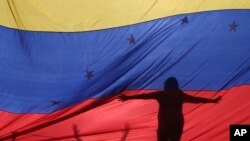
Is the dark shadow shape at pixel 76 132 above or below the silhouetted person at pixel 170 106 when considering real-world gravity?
below

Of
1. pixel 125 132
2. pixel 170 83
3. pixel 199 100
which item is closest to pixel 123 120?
pixel 125 132

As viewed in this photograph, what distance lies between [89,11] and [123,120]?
109 cm

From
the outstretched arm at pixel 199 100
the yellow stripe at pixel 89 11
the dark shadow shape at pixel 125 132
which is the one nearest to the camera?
the dark shadow shape at pixel 125 132

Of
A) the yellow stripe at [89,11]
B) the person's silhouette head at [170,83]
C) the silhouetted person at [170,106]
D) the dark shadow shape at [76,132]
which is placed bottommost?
the dark shadow shape at [76,132]

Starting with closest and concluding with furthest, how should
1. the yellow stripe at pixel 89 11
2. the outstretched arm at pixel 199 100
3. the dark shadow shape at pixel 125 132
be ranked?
the dark shadow shape at pixel 125 132
the outstretched arm at pixel 199 100
the yellow stripe at pixel 89 11

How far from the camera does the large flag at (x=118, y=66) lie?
4816 mm

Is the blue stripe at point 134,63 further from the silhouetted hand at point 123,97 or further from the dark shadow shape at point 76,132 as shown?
the dark shadow shape at point 76,132

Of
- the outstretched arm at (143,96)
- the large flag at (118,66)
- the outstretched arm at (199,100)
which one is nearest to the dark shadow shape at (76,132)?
the large flag at (118,66)

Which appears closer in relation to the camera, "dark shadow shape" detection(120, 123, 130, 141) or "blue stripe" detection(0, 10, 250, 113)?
"dark shadow shape" detection(120, 123, 130, 141)

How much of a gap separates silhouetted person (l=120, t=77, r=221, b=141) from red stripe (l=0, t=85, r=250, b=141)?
46 mm

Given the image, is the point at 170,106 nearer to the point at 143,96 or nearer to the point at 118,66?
the point at 143,96

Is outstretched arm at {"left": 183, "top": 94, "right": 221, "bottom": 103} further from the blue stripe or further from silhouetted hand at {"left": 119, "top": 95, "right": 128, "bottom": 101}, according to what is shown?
silhouetted hand at {"left": 119, "top": 95, "right": 128, "bottom": 101}

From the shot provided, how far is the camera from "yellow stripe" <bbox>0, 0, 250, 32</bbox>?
4984 mm

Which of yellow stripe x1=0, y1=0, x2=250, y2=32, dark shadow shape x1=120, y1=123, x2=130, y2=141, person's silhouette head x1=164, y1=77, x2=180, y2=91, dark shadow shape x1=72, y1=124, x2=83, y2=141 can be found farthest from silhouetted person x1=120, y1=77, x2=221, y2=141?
yellow stripe x1=0, y1=0, x2=250, y2=32
